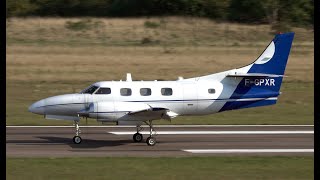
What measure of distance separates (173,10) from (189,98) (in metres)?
47.2

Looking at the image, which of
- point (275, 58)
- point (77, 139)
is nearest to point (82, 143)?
point (77, 139)

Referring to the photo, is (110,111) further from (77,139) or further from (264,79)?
(264,79)

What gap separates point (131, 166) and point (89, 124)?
34.6 ft

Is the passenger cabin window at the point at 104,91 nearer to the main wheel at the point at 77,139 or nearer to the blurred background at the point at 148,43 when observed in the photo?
the main wheel at the point at 77,139

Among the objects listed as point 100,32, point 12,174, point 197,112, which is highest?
point 100,32

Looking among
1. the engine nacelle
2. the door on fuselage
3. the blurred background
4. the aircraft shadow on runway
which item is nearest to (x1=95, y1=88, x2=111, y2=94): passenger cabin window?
the engine nacelle

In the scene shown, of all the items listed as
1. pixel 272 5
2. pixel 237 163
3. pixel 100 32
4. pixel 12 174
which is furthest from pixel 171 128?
pixel 272 5

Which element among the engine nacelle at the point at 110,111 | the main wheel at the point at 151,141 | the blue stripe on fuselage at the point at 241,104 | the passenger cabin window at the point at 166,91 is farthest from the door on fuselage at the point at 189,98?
the engine nacelle at the point at 110,111

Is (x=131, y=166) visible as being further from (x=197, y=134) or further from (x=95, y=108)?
(x=197, y=134)

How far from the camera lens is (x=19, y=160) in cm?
2350

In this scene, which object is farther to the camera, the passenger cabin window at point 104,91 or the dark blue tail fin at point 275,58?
the dark blue tail fin at point 275,58

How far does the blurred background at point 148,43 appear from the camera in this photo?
43719 mm

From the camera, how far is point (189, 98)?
27.3 meters

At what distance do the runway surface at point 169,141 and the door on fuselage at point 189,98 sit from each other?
1.29m
